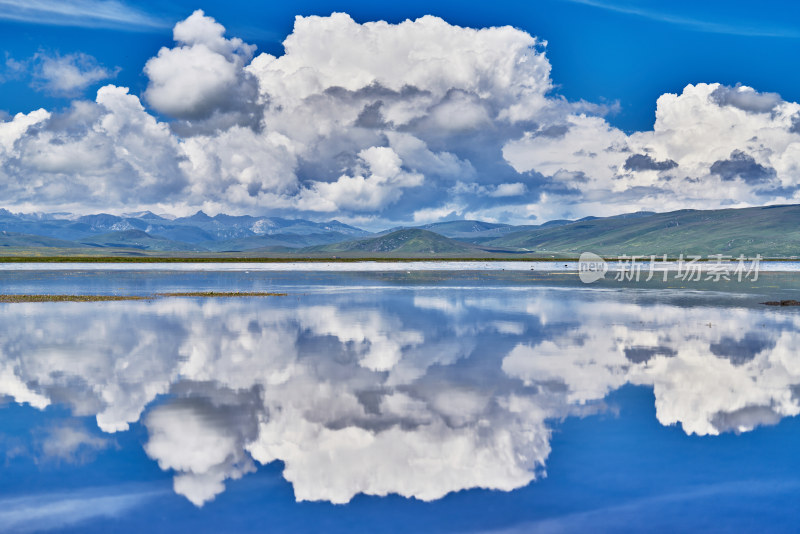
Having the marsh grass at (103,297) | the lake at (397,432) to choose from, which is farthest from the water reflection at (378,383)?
the marsh grass at (103,297)

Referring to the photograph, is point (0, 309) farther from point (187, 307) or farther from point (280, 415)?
A: point (280, 415)

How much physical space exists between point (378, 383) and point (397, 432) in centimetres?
662

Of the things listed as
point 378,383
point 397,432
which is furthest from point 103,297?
point 397,432

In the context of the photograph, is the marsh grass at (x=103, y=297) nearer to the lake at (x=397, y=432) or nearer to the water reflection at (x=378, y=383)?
the water reflection at (x=378, y=383)

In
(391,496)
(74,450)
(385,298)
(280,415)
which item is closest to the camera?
(391,496)

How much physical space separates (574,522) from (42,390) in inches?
781

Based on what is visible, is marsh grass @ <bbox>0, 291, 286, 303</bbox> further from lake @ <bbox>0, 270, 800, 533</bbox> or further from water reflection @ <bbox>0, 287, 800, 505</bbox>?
lake @ <bbox>0, 270, 800, 533</bbox>

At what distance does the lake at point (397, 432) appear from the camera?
13031 mm

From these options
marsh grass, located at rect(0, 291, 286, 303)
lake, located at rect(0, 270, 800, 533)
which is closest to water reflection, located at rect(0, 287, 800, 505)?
lake, located at rect(0, 270, 800, 533)

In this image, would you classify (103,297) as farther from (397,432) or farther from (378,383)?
(397,432)

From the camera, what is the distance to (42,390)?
2361cm

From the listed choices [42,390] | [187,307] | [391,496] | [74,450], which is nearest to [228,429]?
[74,450]

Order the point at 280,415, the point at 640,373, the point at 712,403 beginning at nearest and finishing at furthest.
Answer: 1. the point at 280,415
2. the point at 712,403
3. the point at 640,373

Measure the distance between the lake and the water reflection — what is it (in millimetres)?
104
